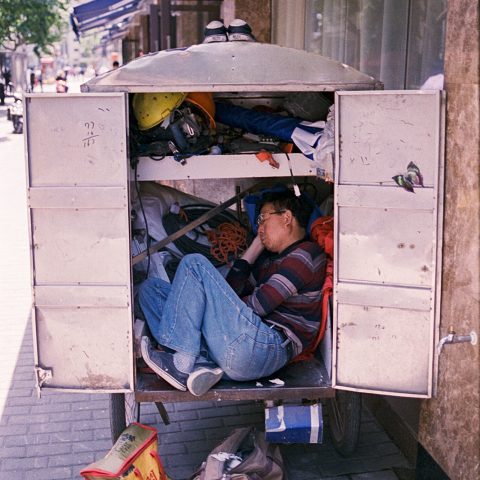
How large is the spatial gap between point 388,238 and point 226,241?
147 cm

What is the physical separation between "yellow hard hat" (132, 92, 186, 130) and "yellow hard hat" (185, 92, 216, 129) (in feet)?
0.45

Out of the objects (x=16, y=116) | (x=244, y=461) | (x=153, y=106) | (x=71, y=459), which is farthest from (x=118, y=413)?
(x=16, y=116)

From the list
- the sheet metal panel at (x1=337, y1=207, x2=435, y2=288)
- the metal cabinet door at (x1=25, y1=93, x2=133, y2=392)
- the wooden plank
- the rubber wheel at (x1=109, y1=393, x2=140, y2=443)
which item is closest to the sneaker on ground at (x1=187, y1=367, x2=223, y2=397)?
the wooden plank

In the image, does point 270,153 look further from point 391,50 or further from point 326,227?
point 391,50

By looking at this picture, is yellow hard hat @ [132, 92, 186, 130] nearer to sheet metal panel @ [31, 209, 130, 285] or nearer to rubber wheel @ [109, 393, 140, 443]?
sheet metal panel @ [31, 209, 130, 285]

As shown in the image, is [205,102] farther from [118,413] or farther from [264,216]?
[118,413]

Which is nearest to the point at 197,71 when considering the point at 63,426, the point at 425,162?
the point at 425,162

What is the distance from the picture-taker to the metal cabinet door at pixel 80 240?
3.41 metres

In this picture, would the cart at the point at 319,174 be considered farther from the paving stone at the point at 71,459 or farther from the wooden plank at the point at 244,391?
the paving stone at the point at 71,459

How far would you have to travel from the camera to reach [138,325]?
3.97m

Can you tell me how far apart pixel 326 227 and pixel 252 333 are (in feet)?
2.53

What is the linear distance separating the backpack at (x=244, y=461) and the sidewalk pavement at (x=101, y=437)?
1.05 ft

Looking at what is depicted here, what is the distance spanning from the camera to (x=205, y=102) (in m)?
4.09

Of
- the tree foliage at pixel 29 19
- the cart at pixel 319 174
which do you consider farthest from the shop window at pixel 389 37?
the tree foliage at pixel 29 19
